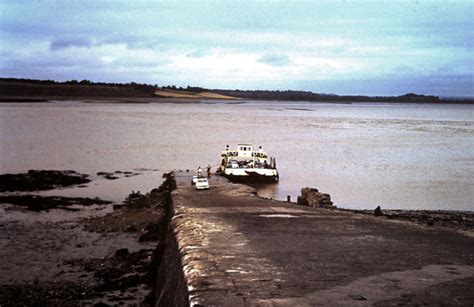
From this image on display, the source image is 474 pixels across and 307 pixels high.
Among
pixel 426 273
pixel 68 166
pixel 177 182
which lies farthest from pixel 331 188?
pixel 426 273

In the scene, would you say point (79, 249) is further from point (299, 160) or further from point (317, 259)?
point (299, 160)

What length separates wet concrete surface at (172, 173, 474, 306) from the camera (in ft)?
23.7

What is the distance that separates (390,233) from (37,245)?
1059 cm

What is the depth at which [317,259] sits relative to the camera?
30.0 ft

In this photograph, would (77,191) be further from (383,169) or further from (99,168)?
(383,169)

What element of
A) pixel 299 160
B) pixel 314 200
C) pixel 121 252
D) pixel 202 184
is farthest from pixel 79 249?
pixel 299 160

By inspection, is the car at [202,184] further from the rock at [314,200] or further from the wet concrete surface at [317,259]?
the wet concrete surface at [317,259]

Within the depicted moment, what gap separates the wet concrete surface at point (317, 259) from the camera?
7223 millimetres

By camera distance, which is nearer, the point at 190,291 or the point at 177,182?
the point at 190,291

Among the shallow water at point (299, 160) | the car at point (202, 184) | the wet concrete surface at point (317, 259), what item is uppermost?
the wet concrete surface at point (317, 259)

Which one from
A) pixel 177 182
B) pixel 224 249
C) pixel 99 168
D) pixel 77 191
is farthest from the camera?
pixel 99 168

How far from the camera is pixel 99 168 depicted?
39.0 metres

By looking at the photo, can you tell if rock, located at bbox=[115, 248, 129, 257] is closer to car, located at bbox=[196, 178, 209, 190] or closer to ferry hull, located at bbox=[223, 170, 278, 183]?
car, located at bbox=[196, 178, 209, 190]

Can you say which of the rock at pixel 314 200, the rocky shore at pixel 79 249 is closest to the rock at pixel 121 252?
the rocky shore at pixel 79 249
